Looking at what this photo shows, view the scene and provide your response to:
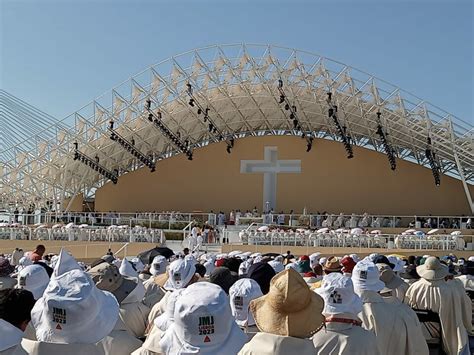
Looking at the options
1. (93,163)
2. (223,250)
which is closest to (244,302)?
(223,250)

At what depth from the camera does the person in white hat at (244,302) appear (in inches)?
154

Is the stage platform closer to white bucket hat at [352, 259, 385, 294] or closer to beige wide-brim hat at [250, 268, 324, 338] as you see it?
white bucket hat at [352, 259, 385, 294]

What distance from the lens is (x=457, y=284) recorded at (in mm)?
7082

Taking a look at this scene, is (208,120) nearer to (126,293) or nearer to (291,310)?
(126,293)

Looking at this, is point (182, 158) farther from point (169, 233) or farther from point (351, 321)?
point (351, 321)

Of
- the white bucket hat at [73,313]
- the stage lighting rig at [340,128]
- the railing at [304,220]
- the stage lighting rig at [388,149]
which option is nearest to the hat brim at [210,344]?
the white bucket hat at [73,313]

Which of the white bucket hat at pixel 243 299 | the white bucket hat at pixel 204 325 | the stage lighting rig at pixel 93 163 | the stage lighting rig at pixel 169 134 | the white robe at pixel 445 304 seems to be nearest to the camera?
the white bucket hat at pixel 204 325

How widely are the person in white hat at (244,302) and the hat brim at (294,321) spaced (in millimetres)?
745

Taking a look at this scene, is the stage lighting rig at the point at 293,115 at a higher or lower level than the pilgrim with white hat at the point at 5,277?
higher

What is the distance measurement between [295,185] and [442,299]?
118 ft

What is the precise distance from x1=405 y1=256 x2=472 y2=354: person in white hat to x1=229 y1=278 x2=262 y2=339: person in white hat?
337 cm

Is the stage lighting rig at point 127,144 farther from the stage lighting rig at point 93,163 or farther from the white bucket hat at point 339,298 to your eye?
the white bucket hat at point 339,298

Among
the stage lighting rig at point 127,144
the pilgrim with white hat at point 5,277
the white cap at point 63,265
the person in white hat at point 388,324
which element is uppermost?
the stage lighting rig at point 127,144

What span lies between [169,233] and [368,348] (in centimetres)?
2478
